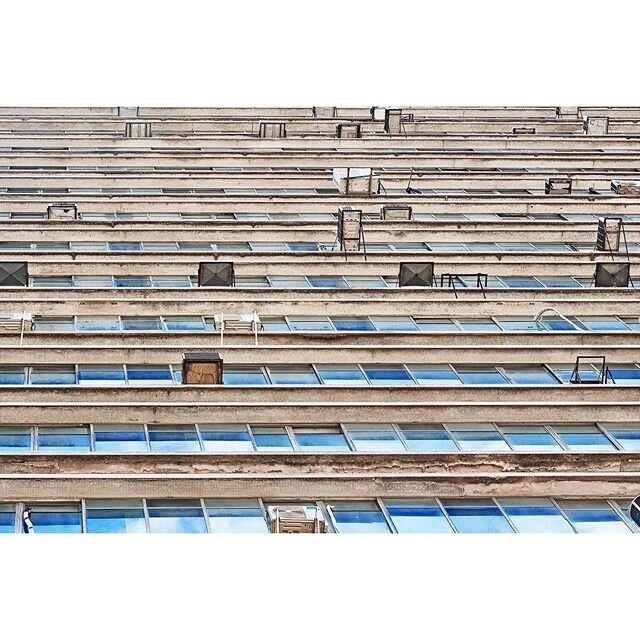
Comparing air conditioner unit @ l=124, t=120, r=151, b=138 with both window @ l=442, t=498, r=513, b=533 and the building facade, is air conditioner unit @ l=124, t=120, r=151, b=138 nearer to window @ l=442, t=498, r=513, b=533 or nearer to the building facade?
the building facade

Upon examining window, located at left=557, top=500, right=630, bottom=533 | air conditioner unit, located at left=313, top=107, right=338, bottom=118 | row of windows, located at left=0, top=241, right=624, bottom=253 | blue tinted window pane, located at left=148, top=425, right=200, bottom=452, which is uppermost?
air conditioner unit, located at left=313, top=107, right=338, bottom=118

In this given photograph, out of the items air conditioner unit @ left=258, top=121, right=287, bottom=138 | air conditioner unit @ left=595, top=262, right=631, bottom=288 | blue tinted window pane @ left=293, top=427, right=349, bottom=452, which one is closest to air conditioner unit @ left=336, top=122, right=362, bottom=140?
air conditioner unit @ left=258, top=121, right=287, bottom=138

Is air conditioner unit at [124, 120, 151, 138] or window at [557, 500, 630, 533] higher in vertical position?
air conditioner unit at [124, 120, 151, 138]

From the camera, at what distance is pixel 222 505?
3909cm

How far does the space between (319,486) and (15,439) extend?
697 cm

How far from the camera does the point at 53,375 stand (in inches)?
1799

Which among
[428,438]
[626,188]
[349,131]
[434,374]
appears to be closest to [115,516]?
[428,438]

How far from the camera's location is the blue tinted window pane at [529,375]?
4678 cm

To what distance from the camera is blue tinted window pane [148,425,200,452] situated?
41.5 metres

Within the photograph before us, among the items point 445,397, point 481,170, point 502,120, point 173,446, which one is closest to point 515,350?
point 445,397

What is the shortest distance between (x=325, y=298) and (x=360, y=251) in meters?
5.69

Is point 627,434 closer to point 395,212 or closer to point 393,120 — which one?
point 395,212

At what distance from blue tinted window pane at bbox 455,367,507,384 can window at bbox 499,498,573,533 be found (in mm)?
6792

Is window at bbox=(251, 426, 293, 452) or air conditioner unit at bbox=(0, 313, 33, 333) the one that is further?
air conditioner unit at bbox=(0, 313, 33, 333)
